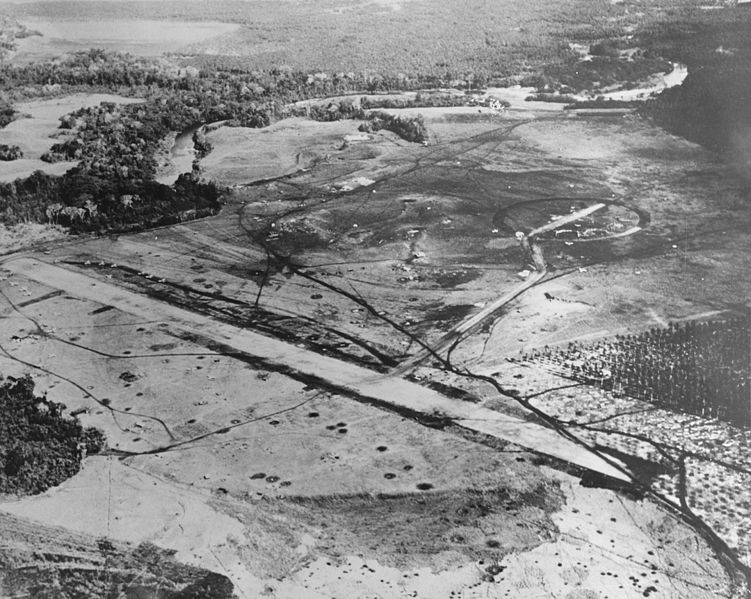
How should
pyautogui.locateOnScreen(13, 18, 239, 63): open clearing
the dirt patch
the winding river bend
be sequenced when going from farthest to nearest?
pyautogui.locateOnScreen(13, 18, 239, 63): open clearing → the winding river bend → the dirt patch

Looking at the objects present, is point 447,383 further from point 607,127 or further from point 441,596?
point 607,127

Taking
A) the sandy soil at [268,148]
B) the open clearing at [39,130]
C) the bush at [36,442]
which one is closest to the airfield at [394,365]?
the sandy soil at [268,148]

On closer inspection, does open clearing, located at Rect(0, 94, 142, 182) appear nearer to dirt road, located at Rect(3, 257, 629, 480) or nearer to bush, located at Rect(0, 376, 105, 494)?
dirt road, located at Rect(3, 257, 629, 480)

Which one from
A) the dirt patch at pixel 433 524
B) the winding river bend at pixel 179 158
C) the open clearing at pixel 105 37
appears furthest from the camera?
the open clearing at pixel 105 37

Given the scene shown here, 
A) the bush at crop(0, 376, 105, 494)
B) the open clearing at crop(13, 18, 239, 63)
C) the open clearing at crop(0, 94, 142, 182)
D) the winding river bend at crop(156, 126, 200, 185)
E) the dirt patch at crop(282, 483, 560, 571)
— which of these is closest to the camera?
the dirt patch at crop(282, 483, 560, 571)

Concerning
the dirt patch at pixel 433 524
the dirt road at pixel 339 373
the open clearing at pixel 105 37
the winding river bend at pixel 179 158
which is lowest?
the dirt patch at pixel 433 524

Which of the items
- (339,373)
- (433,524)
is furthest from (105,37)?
(433,524)

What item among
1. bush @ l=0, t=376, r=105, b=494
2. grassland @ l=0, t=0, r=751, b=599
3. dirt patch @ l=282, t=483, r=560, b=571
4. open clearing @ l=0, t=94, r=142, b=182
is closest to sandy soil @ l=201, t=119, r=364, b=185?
grassland @ l=0, t=0, r=751, b=599

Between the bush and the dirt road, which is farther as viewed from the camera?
the dirt road

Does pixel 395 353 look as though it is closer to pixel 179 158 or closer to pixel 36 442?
pixel 36 442

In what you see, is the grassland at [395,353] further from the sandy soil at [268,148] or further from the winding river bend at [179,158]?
the winding river bend at [179,158]
